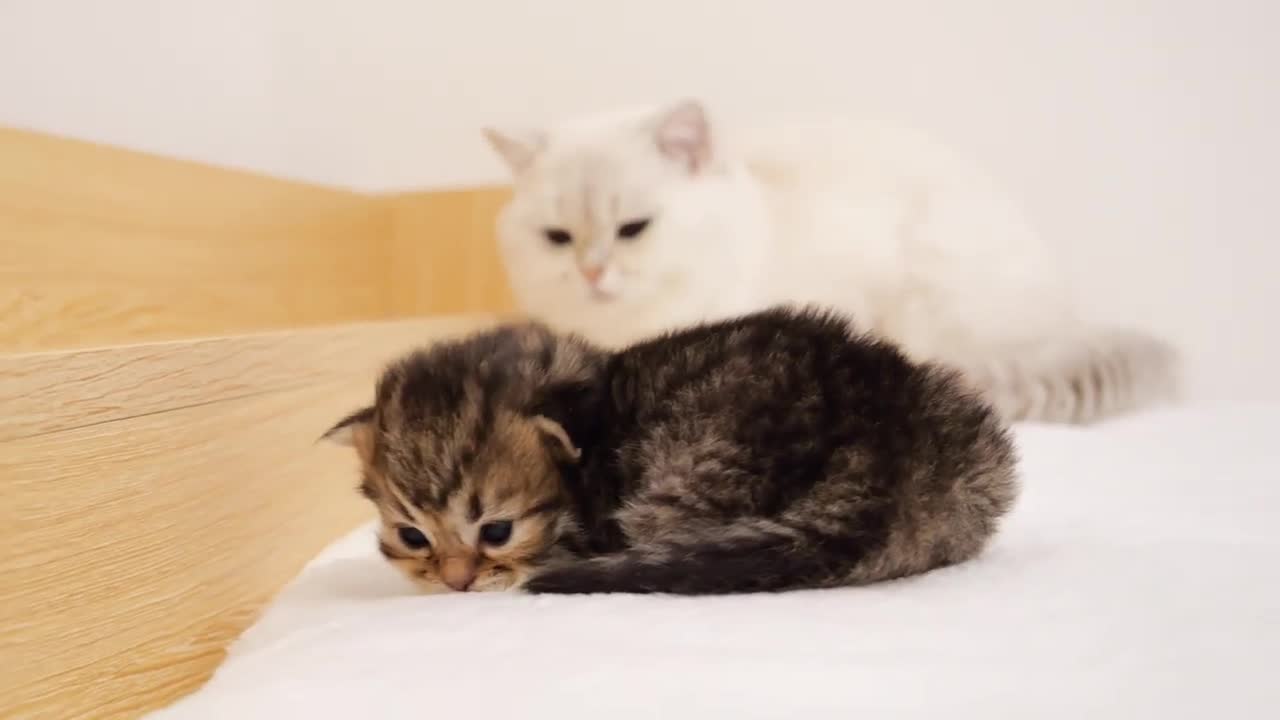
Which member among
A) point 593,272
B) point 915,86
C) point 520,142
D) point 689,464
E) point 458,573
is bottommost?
point 458,573

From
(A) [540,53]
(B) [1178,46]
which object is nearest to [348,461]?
(A) [540,53]

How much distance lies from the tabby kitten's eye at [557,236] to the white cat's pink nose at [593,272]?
99mm

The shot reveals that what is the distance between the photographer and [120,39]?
81.6 inches

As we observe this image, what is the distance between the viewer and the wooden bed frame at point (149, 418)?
85 centimetres

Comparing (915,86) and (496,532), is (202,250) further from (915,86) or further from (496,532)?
(915,86)

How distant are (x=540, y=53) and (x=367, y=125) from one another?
0.60 meters

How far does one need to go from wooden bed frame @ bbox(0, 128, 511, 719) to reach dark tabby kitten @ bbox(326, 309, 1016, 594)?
17cm

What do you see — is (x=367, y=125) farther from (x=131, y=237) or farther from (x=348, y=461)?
(x=348, y=461)

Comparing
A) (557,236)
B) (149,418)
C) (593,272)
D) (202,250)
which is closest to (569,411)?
(149,418)

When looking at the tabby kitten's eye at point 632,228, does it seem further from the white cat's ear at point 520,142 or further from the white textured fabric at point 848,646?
the white textured fabric at point 848,646

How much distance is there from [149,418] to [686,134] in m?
1.28

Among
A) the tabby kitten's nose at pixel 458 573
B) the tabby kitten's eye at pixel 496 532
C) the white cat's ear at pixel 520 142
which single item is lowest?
the tabby kitten's nose at pixel 458 573

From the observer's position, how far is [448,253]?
2879mm

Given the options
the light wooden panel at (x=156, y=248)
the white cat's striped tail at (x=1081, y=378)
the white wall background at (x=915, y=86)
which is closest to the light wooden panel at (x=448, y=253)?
the light wooden panel at (x=156, y=248)
